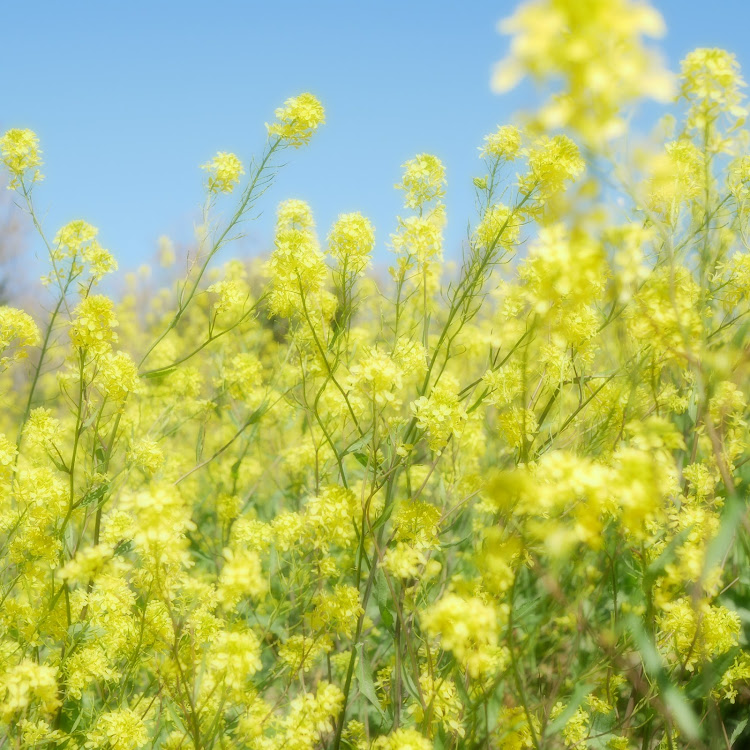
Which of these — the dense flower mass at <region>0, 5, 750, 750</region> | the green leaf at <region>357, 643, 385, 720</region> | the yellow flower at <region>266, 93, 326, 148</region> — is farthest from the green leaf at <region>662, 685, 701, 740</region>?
the yellow flower at <region>266, 93, 326, 148</region>

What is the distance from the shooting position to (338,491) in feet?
7.59

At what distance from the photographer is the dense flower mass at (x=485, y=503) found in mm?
1524

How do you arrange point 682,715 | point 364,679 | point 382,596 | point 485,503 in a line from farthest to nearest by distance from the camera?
1. point 485,503
2. point 382,596
3. point 364,679
4. point 682,715

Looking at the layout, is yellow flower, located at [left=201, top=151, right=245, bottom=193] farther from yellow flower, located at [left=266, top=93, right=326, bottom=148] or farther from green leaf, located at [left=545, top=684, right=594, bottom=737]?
green leaf, located at [left=545, top=684, right=594, bottom=737]

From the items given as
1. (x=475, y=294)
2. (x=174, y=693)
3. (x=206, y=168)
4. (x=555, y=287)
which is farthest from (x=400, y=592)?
(x=206, y=168)

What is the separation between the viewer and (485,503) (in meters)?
3.40

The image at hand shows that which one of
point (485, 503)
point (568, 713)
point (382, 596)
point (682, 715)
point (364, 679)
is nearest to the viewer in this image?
point (682, 715)

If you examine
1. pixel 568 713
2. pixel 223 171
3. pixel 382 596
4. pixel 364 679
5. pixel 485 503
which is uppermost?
pixel 223 171

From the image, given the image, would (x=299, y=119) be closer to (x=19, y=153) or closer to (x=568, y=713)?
(x=19, y=153)

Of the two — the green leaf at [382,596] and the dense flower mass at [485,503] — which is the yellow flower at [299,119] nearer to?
the dense flower mass at [485,503]

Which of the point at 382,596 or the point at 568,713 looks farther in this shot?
the point at 382,596

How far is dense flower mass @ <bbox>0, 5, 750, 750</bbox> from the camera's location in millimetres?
1524

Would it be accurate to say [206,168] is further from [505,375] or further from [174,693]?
[174,693]

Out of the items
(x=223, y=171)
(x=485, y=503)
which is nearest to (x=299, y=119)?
(x=223, y=171)
